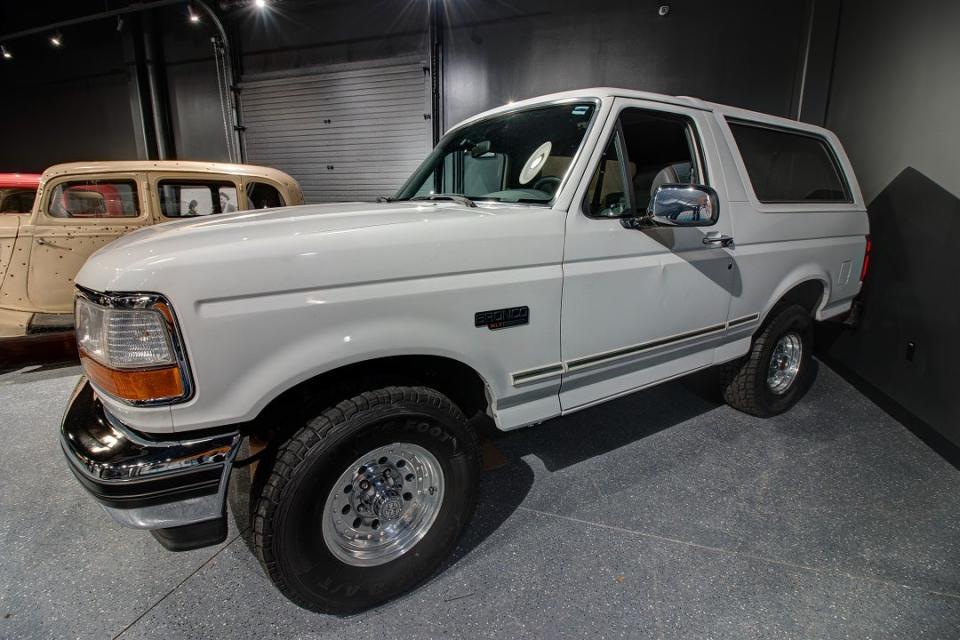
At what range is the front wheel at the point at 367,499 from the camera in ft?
5.12

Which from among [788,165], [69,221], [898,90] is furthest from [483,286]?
[69,221]

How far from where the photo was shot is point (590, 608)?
5.98 ft

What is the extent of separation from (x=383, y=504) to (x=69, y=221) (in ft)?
15.7

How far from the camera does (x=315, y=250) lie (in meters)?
1.48

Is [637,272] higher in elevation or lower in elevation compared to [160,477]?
higher

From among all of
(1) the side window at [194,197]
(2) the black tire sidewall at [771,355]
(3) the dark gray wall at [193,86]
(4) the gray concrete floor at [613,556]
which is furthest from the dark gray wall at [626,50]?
(3) the dark gray wall at [193,86]

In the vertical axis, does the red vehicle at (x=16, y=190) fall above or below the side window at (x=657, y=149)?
below

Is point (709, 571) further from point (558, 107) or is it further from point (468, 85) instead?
point (468, 85)

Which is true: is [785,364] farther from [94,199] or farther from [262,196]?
[94,199]

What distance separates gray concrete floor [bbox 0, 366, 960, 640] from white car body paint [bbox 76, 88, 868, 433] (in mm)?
610

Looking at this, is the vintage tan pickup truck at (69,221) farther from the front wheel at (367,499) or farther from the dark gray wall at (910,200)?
the dark gray wall at (910,200)

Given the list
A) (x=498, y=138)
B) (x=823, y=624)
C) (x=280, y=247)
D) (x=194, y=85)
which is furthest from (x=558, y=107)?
(x=194, y=85)

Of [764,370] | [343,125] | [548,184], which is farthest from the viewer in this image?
[343,125]

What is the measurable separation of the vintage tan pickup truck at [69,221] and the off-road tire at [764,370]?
525 centimetres
